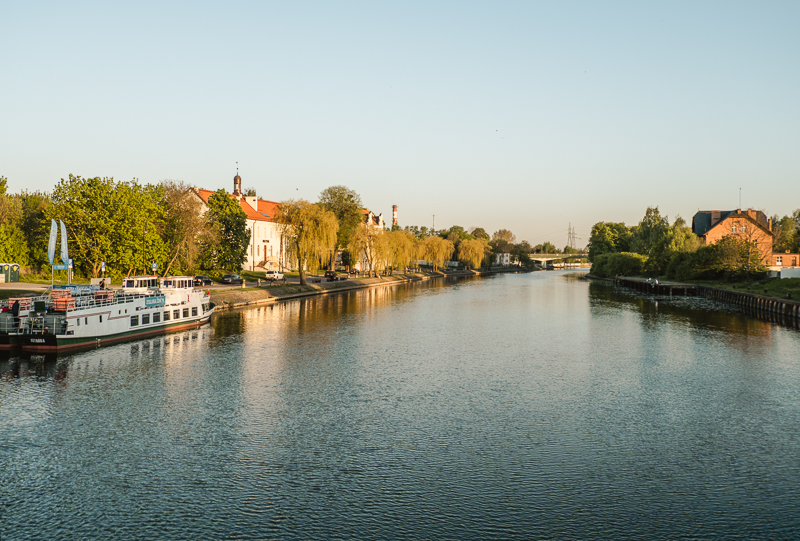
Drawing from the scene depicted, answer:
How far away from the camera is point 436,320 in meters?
50.3

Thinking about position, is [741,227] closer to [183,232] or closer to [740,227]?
[740,227]

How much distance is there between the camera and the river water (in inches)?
506

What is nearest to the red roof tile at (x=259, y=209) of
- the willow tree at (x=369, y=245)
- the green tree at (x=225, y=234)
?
the willow tree at (x=369, y=245)

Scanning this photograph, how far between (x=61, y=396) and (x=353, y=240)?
247ft

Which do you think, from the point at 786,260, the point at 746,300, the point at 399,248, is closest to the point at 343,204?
the point at 399,248

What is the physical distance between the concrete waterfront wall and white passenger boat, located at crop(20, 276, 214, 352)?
5126 cm

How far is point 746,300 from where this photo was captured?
66.3 meters

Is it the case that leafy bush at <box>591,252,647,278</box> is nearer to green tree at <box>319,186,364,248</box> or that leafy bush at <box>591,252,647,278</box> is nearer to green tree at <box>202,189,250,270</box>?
green tree at <box>319,186,364,248</box>

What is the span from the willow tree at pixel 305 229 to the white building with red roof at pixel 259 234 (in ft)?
71.5

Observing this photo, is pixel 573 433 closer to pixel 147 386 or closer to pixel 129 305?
pixel 147 386

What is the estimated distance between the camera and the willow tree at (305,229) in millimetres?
72875

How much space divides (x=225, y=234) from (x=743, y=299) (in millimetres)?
67034

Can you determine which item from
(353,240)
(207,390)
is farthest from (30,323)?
(353,240)

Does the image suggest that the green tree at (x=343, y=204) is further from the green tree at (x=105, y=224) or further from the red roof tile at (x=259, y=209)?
the green tree at (x=105, y=224)
